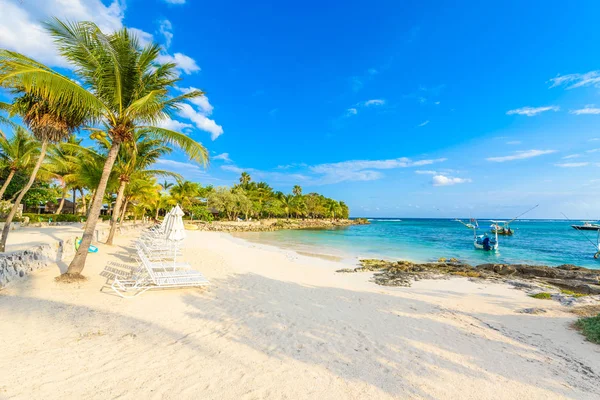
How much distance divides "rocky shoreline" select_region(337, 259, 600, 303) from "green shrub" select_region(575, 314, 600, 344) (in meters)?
3.05

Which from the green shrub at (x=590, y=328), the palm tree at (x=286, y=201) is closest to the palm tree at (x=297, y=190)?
the palm tree at (x=286, y=201)

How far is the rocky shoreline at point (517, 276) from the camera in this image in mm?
10055

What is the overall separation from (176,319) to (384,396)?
382 centimetres

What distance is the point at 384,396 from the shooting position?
9.53 ft

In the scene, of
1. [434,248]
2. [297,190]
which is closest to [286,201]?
[297,190]

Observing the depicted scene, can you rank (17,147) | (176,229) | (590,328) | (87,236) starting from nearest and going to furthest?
(590,328), (87,236), (176,229), (17,147)

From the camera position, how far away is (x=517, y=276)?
42.1 ft

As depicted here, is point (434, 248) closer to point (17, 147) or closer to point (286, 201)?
point (17, 147)

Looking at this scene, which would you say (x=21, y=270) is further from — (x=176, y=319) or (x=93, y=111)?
(x=176, y=319)

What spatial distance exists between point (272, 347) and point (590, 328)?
6.53 metres

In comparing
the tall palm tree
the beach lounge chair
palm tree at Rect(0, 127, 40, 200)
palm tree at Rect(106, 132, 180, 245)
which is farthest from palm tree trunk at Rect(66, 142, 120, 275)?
palm tree at Rect(0, 127, 40, 200)

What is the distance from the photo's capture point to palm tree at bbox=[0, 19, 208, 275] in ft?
20.4

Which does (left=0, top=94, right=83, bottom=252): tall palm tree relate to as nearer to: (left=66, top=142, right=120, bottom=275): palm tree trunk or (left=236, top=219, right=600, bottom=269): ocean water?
(left=66, top=142, right=120, bottom=275): palm tree trunk

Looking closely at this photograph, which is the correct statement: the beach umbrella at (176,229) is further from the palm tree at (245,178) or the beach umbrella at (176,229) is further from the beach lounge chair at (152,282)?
the palm tree at (245,178)
